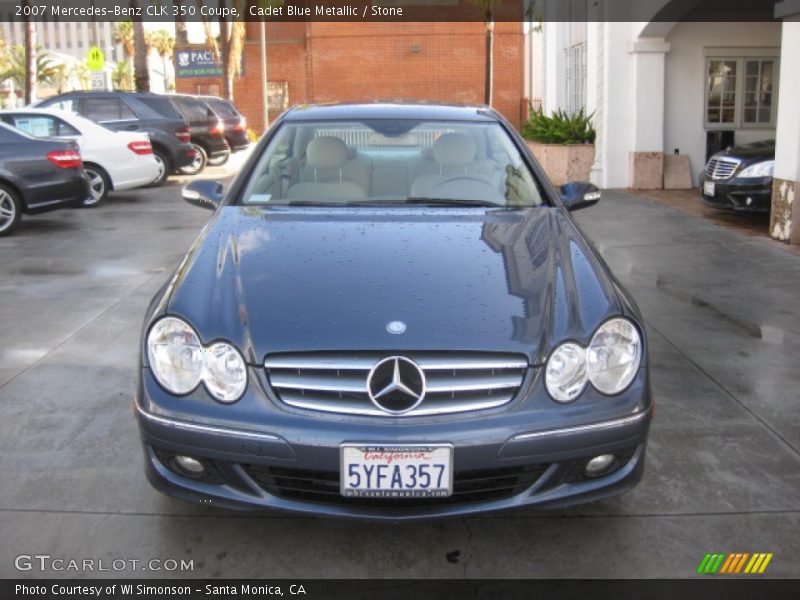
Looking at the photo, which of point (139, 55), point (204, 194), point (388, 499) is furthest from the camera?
point (139, 55)

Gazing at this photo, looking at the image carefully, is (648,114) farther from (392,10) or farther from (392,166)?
(392,10)

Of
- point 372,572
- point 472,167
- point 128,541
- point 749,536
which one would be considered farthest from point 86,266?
point 749,536

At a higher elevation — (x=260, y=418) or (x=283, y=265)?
(x=283, y=265)

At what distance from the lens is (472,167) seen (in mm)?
4527

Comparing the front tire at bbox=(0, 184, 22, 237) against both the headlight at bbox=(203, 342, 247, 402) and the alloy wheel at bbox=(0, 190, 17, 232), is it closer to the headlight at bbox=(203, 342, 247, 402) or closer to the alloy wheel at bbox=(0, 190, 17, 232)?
the alloy wheel at bbox=(0, 190, 17, 232)

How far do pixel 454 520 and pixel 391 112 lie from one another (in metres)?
2.41

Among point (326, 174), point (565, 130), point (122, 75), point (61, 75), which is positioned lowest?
point (326, 174)

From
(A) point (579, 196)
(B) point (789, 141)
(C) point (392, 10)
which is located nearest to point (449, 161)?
(A) point (579, 196)

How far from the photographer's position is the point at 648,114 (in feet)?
47.8

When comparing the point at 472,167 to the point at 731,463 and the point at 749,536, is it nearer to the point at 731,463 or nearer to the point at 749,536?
the point at 731,463

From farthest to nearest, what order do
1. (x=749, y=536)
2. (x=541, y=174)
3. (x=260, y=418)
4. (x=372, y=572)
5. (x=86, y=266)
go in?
(x=86, y=266) → (x=541, y=174) → (x=749, y=536) → (x=372, y=572) → (x=260, y=418)

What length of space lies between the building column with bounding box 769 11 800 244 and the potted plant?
20.9 feet

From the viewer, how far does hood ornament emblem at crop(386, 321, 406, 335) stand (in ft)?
9.70
